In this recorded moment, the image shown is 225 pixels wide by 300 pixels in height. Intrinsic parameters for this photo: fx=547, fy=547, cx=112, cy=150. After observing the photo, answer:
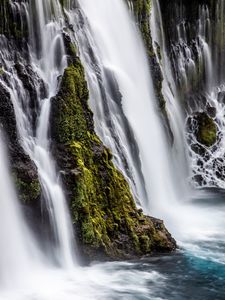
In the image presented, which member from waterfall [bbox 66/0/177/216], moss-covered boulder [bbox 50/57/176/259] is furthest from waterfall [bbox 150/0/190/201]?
moss-covered boulder [bbox 50/57/176/259]

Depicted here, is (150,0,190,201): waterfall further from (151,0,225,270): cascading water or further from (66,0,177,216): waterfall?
(66,0,177,216): waterfall

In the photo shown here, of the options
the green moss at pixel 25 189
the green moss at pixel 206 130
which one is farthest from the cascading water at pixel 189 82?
the green moss at pixel 25 189

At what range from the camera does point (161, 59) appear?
2380 centimetres

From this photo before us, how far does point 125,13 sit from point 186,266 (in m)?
11.7

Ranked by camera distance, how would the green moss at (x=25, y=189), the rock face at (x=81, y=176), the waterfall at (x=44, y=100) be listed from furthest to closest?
1. the waterfall at (x=44, y=100)
2. the rock face at (x=81, y=176)
3. the green moss at (x=25, y=189)

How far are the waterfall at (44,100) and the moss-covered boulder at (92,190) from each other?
0.80ft

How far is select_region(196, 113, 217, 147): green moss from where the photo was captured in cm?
2420

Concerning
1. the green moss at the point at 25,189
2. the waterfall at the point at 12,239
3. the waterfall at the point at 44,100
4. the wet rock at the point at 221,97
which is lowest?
the waterfall at the point at 12,239

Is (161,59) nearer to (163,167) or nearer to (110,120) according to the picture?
(163,167)

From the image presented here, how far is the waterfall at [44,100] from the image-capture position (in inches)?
437

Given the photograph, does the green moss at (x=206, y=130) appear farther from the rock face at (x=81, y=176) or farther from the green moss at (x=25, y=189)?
the green moss at (x=25, y=189)

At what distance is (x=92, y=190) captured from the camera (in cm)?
1202

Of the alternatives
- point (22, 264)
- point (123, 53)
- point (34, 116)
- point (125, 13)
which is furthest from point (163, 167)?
point (22, 264)

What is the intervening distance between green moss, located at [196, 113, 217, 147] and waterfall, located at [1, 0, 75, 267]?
10.8m
